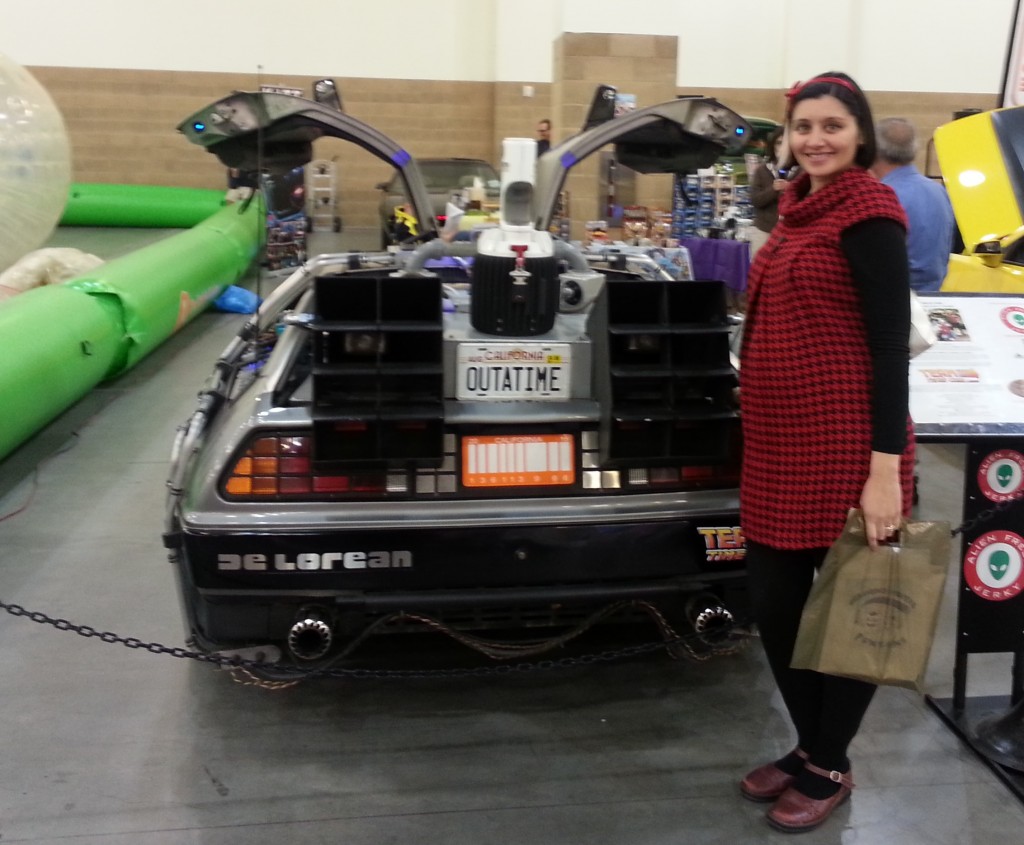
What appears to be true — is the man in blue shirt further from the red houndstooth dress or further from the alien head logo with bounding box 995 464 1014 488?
the red houndstooth dress

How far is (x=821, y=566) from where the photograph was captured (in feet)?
7.54

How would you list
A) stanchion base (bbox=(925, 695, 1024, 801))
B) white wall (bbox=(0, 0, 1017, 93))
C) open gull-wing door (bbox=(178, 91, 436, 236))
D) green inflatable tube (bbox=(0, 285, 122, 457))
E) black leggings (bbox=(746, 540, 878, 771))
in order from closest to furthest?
black leggings (bbox=(746, 540, 878, 771))
stanchion base (bbox=(925, 695, 1024, 801))
open gull-wing door (bbox=(178, 91, 436, 236))
green inflatable tube (bbox=(0, 285, 122, 457))
white wall (bbox=(0, 0, 1017, 93))

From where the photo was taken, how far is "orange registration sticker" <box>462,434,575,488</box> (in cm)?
269

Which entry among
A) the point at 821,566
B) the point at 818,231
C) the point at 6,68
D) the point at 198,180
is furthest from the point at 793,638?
the point at 198,180

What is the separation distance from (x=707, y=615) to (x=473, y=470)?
78 centimetres

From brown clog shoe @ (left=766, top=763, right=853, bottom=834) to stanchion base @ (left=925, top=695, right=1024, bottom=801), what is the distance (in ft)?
1.67

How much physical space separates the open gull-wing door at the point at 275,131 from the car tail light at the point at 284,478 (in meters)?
0.96

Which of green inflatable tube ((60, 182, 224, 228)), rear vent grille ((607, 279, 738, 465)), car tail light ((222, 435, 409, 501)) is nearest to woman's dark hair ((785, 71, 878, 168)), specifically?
rear vent grille ((607, 279, 738, 465))

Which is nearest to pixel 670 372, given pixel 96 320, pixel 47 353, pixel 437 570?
pixel 437 570

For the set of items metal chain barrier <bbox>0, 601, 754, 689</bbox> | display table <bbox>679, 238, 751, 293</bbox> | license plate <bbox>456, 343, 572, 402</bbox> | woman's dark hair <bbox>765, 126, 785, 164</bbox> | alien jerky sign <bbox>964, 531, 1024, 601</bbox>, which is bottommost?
metal chain barrier <bbox>0, 601, 754, 689</bbox>

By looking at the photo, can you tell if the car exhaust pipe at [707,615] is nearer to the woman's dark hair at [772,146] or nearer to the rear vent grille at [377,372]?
the rear vent grille at [377,372]

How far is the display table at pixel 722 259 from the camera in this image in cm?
877

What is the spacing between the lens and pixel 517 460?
2707 mm

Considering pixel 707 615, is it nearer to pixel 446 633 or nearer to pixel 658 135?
pixel 446 633
